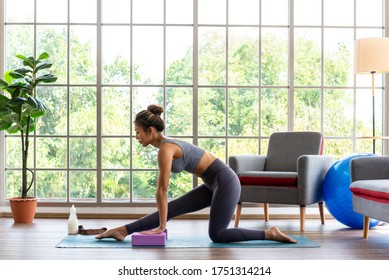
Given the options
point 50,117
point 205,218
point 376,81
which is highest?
point 376,81

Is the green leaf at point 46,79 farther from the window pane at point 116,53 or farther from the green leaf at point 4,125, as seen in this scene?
the window pane at point 116,53

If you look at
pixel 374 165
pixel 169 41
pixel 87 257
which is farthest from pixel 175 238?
pixel 169 41

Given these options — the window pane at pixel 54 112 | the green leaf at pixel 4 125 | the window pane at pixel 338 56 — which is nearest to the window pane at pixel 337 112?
the window pane at pixel 338 56

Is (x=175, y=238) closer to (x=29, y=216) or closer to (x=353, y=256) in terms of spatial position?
(x=353, y=256)

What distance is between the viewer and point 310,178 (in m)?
5.16

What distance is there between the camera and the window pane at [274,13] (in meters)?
6.47

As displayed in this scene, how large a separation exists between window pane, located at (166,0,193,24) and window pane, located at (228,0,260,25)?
1.39 feet

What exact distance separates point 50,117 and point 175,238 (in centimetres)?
250

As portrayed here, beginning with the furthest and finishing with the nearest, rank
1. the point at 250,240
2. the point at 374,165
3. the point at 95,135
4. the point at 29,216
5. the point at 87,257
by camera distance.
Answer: the point at 95,135, the point at 29,216, the point at 374,165, the point at 250,240, the point at 87,257

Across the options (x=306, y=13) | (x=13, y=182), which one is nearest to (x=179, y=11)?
(x=306, y=13)

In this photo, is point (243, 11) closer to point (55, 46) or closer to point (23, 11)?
point (55, 46)

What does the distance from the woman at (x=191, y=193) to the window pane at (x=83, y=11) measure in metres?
2.64

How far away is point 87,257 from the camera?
378 centimetres

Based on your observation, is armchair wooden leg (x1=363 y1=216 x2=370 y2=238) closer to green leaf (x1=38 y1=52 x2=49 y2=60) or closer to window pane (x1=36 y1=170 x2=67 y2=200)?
window pane (x1=36 y1=170 x2=67 y2=200)
